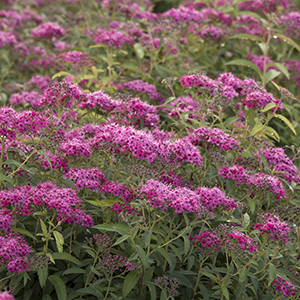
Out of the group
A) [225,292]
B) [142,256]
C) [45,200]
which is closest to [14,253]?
[45,200]

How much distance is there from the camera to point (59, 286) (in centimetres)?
279

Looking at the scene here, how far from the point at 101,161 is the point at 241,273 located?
1510 millimetres

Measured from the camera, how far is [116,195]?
2.89 meters

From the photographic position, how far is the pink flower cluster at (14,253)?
247cm

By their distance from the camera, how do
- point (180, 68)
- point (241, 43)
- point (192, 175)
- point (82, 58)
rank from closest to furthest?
point (192, 175) → point (82, 58) → point (180, 68) → point (241, 43)

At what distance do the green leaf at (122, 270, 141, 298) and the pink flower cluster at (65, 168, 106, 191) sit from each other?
0.64 metres

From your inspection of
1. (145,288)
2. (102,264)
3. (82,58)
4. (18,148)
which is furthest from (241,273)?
(82,58)

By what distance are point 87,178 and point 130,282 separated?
30.4 inches

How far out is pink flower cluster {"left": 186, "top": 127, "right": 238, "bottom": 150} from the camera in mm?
3256

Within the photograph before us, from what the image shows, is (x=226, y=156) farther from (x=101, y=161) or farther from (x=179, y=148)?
(x=101, y=161)

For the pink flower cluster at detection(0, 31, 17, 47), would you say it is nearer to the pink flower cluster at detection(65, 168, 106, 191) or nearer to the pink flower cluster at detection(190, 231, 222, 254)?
the pink flower cluster at detection(65, 168, 106, 191)

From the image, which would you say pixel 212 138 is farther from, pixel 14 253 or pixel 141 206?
pixel 14 253

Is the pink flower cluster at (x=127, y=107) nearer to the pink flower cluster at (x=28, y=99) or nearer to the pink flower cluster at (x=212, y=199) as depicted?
the pink flower cluster at (x=212, y=199)

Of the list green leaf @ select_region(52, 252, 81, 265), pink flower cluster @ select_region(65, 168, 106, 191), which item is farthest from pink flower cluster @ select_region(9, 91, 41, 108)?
green leaf @ select_region(52, 252, 81, 265)
